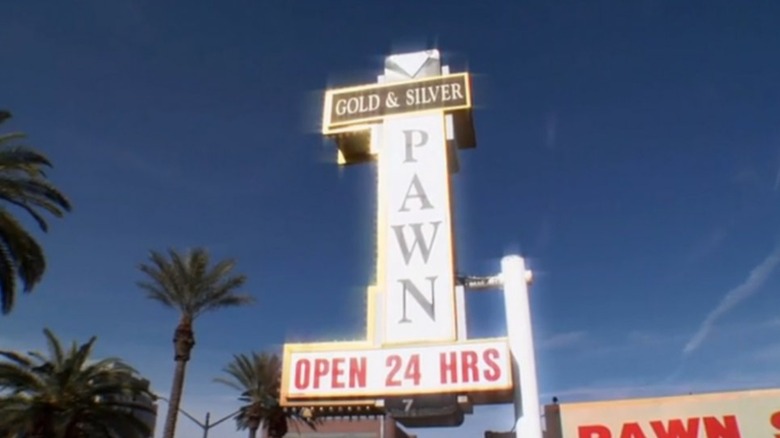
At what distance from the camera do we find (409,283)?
16344 mm

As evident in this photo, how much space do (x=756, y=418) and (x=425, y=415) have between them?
8840 millimetres

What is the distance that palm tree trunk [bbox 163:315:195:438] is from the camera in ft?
103

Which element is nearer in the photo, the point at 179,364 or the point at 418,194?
the point at 418,194

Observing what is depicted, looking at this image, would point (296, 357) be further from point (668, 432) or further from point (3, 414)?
point (3, 414)

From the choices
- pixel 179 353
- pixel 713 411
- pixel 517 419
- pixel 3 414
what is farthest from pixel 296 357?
pixel 3 414

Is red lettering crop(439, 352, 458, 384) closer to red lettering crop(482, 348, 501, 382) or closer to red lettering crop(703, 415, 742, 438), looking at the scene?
red lettering crop(482, 348, 501, 382)

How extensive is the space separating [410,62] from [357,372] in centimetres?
1059

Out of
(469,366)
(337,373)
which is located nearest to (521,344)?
(469,366)

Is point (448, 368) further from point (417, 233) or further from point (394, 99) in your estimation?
point (394, 99)

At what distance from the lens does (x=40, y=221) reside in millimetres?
23047

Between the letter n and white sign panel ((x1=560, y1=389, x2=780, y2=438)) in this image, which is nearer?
the letter n

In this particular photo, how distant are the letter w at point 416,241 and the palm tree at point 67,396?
18753 millimetres

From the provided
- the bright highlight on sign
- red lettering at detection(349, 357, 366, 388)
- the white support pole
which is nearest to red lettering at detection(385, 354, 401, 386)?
red lettering at detection(349, 357, 366, 388)

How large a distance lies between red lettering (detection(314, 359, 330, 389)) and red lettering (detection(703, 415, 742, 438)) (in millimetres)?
10035
